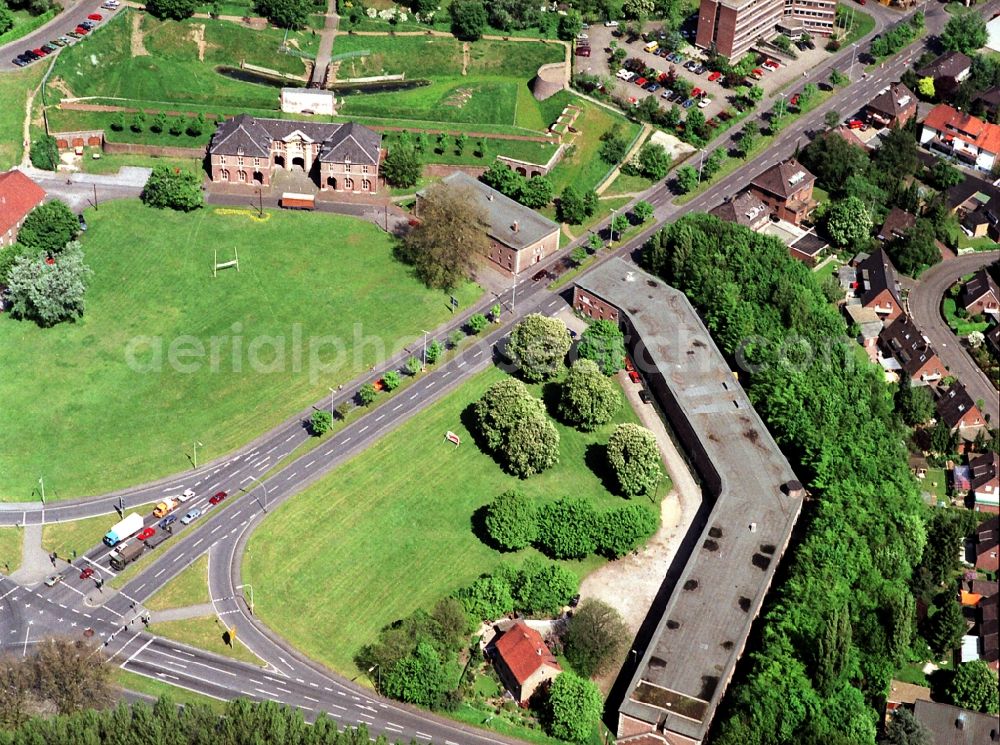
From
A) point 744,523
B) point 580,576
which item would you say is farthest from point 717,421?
point 580,576

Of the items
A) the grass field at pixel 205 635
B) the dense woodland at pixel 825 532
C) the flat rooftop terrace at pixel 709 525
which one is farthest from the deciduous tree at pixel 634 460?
the grass field at pixel 205 635

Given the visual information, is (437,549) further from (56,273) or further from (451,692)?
(56,273)

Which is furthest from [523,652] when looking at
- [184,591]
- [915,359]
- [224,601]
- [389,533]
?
[915,359]

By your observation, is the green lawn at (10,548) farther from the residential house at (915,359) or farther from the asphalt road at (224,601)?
the residential house at (915,359)

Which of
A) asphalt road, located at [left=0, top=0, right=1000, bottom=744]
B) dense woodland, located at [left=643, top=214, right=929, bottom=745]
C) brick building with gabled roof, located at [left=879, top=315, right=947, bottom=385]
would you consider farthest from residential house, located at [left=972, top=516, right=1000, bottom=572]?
asphalt road, located at [left=0, top=0, right=1000, bottom=744]

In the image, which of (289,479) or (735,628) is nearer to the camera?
(735,628)

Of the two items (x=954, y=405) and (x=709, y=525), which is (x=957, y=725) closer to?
(x=709, y=525)

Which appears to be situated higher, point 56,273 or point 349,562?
point 56,273

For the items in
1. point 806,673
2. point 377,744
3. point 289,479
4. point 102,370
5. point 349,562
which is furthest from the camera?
point 102,370
